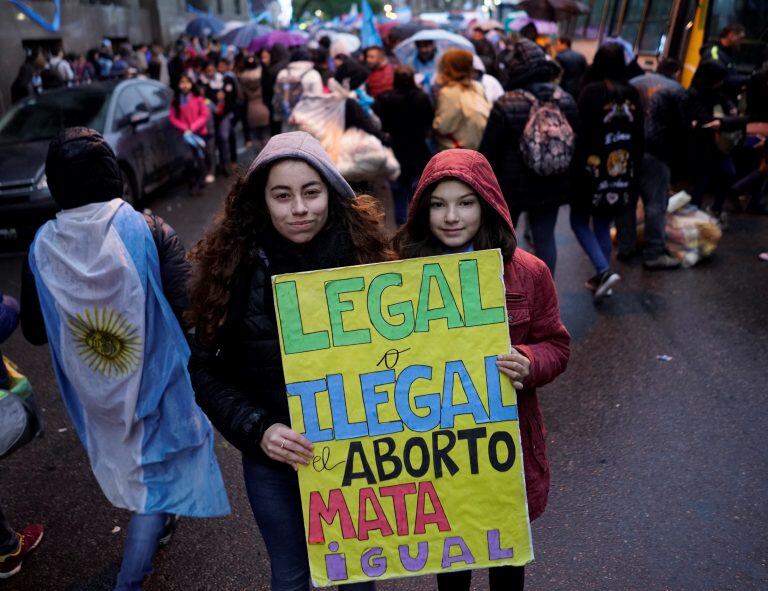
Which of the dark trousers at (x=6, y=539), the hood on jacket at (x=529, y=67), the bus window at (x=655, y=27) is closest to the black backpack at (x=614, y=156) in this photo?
the hood on jacket at (x=529, y=67)

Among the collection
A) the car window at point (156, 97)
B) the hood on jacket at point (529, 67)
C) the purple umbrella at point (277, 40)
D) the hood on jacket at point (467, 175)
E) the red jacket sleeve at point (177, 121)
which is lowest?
the purple umbrella at point (277, 40)

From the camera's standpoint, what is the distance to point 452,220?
2199 mm

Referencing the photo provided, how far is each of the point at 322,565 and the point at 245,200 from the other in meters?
1.02

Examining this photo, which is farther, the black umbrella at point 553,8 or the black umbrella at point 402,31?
the black umbrella at point 402,31

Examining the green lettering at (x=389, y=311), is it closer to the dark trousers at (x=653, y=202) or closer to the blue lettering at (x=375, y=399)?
the blue lettering at (x=375, y=399)

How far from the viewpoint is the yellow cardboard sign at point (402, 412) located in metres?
1.96

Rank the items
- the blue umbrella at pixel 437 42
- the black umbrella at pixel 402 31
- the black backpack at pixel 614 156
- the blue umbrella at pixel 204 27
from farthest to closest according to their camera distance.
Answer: the blue umbrella at pixel 204 27 → the black umbrella at pixel 402 31 → the blue umbrella at pixel 437 42 → the black backpack at pixel 614 156

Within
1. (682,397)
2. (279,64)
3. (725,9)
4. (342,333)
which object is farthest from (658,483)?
(279,64)

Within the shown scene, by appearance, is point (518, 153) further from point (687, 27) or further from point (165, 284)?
point (687, 27)

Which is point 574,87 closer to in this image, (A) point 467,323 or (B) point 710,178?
(B) point 710,178

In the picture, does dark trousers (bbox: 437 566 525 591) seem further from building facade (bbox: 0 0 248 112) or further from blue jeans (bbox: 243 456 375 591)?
building facade (bbox: 0 0 248 112)

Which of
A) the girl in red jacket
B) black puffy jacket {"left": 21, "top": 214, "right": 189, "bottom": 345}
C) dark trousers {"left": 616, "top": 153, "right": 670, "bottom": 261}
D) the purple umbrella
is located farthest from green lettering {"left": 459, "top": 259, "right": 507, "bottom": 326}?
the purple umbrella

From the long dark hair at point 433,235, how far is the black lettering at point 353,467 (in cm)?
64

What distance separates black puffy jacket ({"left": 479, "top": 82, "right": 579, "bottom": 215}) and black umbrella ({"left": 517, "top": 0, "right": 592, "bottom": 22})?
10230 millimetres
